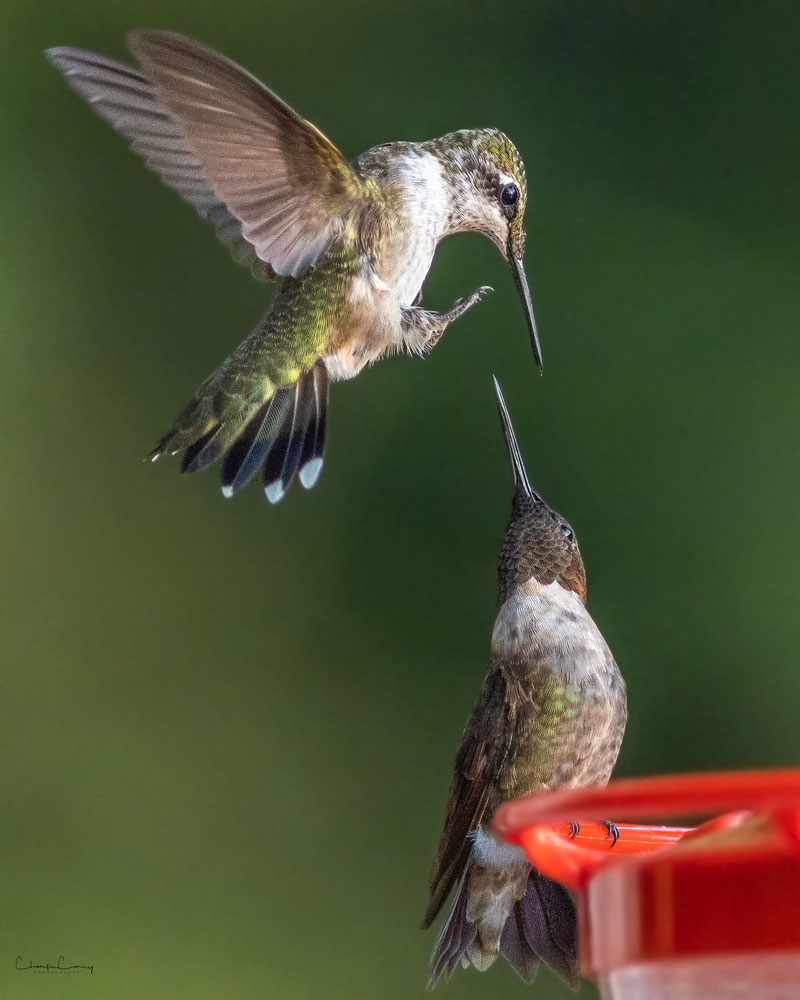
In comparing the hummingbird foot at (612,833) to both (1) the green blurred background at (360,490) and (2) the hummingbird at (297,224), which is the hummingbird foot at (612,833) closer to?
(2) the hummingbird at (297,224)

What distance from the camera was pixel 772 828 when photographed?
54 centimetres

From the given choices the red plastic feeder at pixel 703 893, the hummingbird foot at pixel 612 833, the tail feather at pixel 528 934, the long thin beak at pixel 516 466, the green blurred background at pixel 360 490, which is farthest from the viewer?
the green blurred background at pixel 360 490

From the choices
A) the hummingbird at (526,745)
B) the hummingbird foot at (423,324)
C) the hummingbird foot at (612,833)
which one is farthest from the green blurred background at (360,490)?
the hummingbird foot at (612,833)

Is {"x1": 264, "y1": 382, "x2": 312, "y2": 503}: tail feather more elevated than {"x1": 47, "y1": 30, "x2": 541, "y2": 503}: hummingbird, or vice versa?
{"x1": 47, "y1": 30, "x2": 541, "y2": 503}: hummingbird

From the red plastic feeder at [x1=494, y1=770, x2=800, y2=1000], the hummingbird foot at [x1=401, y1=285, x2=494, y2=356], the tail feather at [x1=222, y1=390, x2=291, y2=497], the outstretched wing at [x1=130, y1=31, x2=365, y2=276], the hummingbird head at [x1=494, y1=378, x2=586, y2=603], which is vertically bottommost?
the red plastic feeder at [x1=494, y1=770, x2=800, y2=1000]

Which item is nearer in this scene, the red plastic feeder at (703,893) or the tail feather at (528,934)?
the red plastic feeder at (703,893)

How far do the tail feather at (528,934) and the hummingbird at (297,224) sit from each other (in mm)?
520

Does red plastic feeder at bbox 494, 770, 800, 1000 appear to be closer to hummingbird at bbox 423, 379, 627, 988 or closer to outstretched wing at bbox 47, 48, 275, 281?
hummingbird at bbox 423, 379, 627, 988

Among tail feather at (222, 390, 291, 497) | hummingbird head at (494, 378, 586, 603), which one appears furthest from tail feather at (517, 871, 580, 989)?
tail feather at (222, 390, 291, 497)

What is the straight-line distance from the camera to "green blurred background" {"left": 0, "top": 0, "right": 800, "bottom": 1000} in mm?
1933

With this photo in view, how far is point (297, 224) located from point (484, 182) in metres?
0.22

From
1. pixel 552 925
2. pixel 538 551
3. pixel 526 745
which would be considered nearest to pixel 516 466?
pixel 538 551

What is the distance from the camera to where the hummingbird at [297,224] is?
1421 mm

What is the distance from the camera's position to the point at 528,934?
1469 mm
